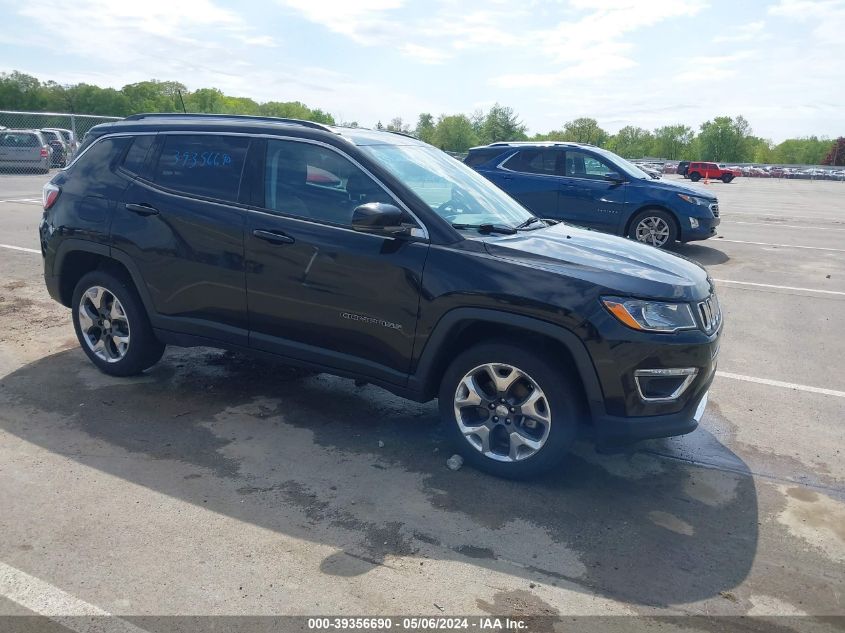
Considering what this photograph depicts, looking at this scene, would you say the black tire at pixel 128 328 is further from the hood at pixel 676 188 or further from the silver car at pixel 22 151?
the silver car at pixel 22 151

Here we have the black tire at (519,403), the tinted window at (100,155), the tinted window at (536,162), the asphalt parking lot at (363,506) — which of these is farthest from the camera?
the tinted window at (536,162)

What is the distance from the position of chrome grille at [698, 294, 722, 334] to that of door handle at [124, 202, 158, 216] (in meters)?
3.48

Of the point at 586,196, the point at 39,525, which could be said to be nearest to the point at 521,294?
the point at 39,525

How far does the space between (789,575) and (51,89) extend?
89.7 meters

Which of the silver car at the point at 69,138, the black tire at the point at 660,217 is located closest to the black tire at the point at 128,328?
the black tire at the point at 660,217

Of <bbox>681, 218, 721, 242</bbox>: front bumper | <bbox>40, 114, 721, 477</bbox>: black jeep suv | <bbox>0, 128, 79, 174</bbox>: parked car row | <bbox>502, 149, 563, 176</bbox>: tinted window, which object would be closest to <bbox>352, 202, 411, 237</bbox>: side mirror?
<bbox>40, 114, 721, 477</bbox>: black jeep suv

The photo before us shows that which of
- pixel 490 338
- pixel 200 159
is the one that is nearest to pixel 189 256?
pixel 200 159

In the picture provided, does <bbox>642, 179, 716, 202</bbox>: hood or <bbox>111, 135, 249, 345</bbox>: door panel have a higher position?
<bbox>642, 179, 716, 202</bbox>: hood

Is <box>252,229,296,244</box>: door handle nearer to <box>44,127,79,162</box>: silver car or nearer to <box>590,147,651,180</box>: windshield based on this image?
<box>590,147,651,180</box>: windshield

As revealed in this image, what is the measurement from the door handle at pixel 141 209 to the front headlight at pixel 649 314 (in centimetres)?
305

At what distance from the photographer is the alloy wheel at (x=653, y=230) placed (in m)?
11.4

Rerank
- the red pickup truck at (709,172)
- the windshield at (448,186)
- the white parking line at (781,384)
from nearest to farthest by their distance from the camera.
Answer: the windshield at (448,186)
the white parking line at (781,384)
the red pickup truck at (709,172)

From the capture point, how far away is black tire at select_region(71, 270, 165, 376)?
4977 mm

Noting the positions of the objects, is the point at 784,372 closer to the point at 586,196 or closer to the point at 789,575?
the point at 789,575
